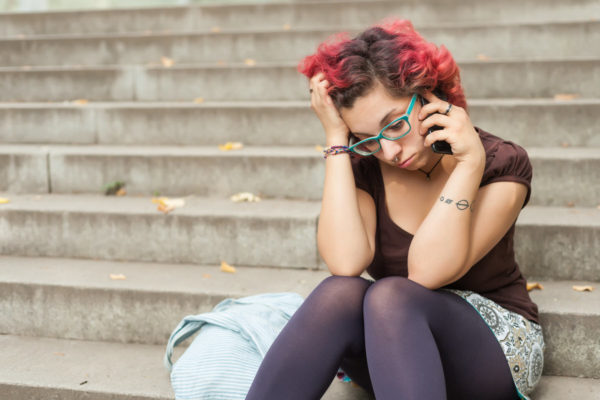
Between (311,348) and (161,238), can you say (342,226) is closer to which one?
(311,348)

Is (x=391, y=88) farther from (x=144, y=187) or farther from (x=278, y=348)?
(x=144, y=187)

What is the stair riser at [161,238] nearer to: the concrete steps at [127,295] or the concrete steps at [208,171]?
the concrete steps at [127,295]

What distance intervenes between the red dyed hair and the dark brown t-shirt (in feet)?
0.83

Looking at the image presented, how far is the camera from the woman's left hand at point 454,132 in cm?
212

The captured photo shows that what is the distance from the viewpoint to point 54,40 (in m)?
5.41

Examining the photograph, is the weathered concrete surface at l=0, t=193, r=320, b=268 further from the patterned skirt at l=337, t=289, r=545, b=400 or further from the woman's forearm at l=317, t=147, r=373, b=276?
the patterned skirt at l=337, t=289, r=545, b=400

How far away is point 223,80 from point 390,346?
123 inches

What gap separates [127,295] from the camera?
300cm

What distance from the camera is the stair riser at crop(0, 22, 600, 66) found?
457cm

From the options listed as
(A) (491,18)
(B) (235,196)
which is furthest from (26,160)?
(A) (491,18)

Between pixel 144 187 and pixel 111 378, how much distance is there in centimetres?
145

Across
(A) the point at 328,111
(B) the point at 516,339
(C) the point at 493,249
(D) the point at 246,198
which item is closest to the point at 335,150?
(A) the point at 328,111

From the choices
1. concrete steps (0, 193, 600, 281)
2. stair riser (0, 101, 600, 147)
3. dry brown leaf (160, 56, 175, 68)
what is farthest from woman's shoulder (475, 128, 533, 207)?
dry brown leaf (160, 56, 175, 68)

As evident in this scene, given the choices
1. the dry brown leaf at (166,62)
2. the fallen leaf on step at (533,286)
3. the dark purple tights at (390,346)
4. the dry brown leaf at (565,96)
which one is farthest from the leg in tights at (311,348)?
the dry brown leaf at (166,62)
